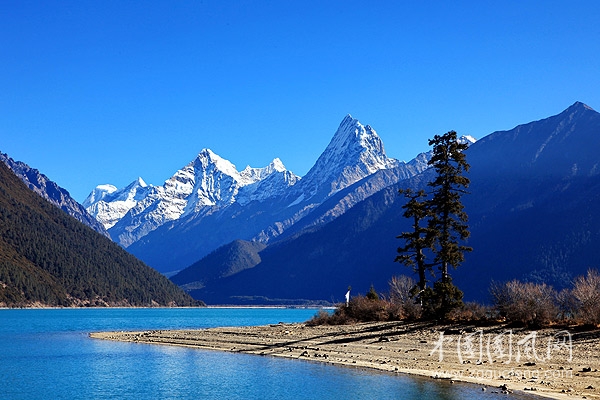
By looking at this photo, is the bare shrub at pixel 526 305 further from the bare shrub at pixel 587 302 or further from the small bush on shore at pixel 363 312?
the small bush on shore at pixel 363 312

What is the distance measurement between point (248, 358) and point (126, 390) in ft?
50.4

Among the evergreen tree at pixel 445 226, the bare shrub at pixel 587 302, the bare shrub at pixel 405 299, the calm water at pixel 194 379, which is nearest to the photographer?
the calm water at pixel 194 379

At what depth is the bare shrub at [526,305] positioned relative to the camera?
50594 millimetres

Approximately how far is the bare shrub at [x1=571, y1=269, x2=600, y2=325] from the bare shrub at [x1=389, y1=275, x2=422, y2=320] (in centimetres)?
1563

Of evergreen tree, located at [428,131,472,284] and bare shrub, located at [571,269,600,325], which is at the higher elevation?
evergreen tree, located at [428,131,472,284]

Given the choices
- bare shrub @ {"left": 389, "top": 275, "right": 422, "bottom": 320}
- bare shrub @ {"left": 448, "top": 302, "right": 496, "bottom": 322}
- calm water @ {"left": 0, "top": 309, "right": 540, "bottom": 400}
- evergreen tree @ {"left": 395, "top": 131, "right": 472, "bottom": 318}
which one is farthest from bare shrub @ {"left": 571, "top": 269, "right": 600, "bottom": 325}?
bare shrub @ {"left": 389, "top": 275, "right": 422, "bottom": 320}

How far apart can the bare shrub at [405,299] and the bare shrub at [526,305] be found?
9058mm

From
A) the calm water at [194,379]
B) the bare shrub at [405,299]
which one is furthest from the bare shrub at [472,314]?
the calm water at [194,379]

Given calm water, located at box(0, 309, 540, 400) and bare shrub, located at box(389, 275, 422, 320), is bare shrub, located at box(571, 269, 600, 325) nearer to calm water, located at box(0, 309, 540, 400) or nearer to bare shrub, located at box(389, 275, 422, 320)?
calm water, located at box(0, 309, 540, 400)

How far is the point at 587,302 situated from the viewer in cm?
4875

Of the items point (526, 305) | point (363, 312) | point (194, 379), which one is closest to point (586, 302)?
point (526, 305)

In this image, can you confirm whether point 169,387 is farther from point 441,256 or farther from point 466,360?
point 441,256

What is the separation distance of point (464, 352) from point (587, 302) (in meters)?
9.49

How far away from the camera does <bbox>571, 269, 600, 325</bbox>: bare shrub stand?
47.3 metres
